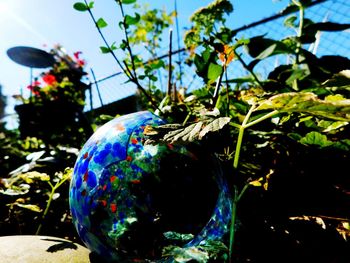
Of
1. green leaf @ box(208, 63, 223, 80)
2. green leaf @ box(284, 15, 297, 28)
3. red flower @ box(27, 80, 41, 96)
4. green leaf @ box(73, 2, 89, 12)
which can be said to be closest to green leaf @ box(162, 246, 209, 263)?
green leaf @ box(208, 63, 223, 80)

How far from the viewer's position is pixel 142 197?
3.18 feet

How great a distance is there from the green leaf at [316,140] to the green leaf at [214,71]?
55 centimetres

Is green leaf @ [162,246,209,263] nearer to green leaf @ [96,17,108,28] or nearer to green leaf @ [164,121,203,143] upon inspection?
green leaf @ [164,121,203,143]

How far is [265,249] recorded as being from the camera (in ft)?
3.33

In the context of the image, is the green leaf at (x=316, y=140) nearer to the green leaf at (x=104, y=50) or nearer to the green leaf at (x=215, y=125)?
the green leaf at (x=215, y=125)

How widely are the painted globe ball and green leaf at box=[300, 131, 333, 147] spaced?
1.30 feet

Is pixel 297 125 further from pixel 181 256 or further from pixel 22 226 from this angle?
pixel 22 226

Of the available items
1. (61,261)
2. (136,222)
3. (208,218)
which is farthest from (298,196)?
(61,261)

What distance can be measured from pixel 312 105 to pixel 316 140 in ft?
1.38

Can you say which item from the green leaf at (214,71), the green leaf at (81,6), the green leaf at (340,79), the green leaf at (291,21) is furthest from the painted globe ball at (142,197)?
the green leaf at (291,21)

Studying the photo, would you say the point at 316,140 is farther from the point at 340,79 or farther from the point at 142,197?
the point at 142,197

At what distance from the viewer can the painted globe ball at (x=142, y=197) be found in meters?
0.94

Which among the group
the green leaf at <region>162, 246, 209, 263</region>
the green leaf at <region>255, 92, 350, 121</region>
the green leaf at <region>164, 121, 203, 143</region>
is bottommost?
the green leaf at <region>162, 246, 209, 263</region>

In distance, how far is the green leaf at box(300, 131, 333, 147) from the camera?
3.63 feet
